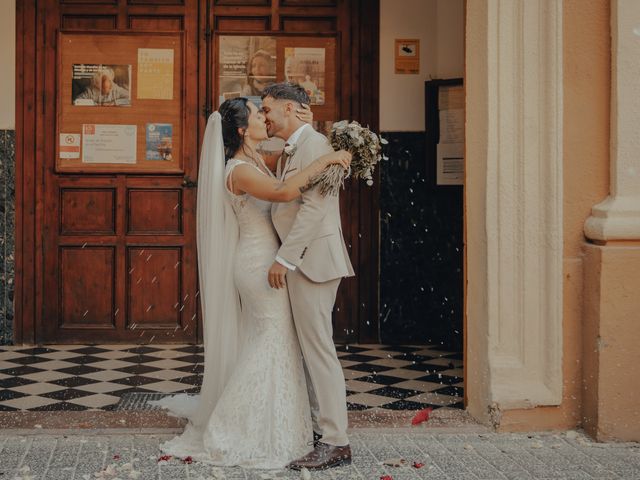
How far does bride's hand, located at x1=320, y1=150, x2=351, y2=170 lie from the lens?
13.6 feet

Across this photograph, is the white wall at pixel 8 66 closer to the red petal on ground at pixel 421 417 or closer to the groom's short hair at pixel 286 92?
the groom's short hair at pixel 286 92

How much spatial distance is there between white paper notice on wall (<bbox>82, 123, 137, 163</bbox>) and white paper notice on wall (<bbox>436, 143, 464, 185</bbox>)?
249cm

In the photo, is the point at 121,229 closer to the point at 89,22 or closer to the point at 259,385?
the point at 89,22

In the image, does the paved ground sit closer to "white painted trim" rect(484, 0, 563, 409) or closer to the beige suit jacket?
"white painted trim" rect(484, 0, 563, 409)

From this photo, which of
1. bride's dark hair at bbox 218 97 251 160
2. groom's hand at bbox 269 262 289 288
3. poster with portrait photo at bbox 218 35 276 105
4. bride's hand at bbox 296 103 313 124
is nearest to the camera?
groom's hand at bbox 269 262 289 288

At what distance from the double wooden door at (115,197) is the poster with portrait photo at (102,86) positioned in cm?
10

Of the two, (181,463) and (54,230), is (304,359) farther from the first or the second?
(54,230)

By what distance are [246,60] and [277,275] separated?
12.5ft

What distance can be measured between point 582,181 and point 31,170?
456 centimetres

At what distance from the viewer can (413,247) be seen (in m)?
7.75

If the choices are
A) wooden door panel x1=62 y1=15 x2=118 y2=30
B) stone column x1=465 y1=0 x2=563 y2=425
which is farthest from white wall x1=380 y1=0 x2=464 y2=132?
stone column x1=465 y1=0 x2=563 y2=425

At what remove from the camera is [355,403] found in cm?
568

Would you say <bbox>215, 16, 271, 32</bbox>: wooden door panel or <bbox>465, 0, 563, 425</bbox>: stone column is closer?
<bbox>465, 0, 563, 425</bbox>: stone column

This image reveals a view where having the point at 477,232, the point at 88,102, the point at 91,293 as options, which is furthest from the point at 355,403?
the point at 88,102
